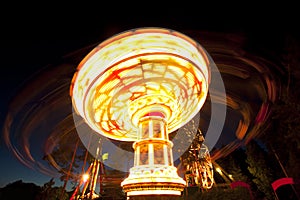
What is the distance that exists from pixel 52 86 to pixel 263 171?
68.2ft

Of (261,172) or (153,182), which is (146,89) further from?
(261,172)

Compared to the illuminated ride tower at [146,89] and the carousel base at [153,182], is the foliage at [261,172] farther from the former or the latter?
the carousel base at [153,182]

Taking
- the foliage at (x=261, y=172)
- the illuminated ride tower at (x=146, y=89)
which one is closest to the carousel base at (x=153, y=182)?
the illuminated ride tower at (x=146, y=89)

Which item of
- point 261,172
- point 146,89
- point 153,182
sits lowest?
point 153,182

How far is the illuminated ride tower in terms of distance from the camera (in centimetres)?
682

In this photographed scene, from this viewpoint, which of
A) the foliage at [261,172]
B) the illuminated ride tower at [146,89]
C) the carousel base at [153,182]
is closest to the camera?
the carousel base at [153,182]

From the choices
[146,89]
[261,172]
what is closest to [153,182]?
[146,89]

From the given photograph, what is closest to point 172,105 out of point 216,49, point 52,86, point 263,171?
point 216,49

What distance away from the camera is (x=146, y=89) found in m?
8.21

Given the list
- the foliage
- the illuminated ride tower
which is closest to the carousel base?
the illuminated ride tower

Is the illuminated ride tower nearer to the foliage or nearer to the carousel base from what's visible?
the carousel base

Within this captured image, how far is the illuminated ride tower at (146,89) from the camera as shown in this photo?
6.82 m

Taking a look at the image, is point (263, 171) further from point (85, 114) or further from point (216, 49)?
point (85, 114)

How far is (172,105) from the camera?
8398mm
